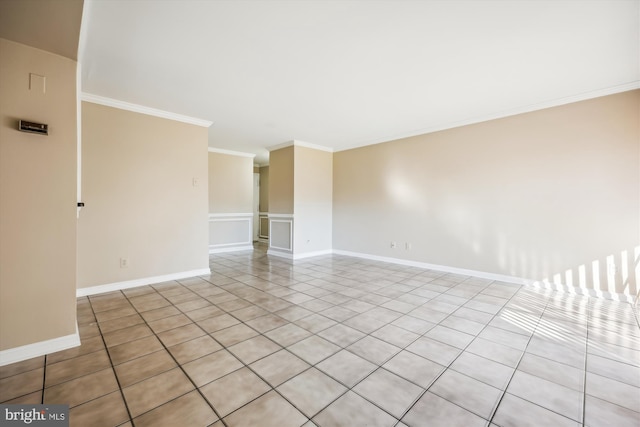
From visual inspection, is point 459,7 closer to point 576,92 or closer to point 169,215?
point 576,92

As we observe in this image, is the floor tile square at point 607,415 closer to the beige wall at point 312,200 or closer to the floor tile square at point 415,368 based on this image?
the floor tile square at point 415,368

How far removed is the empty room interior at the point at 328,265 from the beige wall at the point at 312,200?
2.86ft

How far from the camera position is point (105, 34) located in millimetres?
2188

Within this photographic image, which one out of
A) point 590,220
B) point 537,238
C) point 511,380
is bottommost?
point 511,380

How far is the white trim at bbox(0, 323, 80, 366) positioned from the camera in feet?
6.31

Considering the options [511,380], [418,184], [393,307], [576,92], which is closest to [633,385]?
[511,380]

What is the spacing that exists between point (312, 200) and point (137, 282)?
3.75m

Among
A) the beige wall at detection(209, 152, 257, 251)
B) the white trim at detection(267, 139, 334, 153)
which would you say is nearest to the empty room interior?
the white trim at detection(267, 139, 334, 153)

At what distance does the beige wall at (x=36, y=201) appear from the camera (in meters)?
1.95

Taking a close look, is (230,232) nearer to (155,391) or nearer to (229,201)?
(229,201)

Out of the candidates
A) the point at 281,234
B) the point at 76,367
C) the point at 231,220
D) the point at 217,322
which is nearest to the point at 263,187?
the point at 231,220

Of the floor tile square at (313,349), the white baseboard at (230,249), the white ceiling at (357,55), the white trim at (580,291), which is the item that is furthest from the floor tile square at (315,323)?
the white baseboard at (230,249)

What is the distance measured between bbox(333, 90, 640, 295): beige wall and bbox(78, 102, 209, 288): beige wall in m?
3.74

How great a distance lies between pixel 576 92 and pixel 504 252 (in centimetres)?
235
